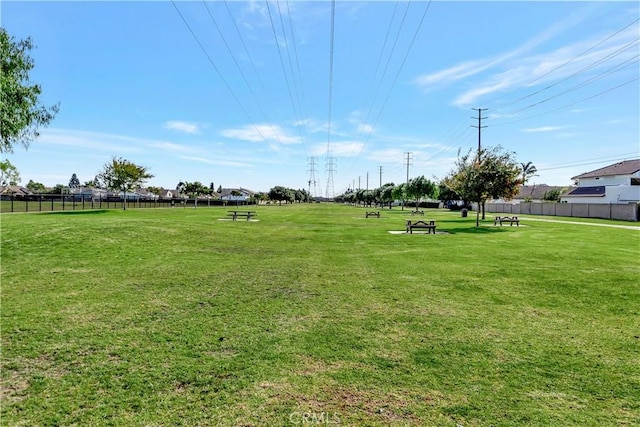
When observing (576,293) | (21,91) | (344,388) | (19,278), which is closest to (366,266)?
(576,293)

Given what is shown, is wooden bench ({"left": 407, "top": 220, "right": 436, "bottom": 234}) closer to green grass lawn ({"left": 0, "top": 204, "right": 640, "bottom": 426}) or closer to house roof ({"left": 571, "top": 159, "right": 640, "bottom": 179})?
green grass lawn ({"left": 0, "top": 204, "right": 640, "bottom": 426})

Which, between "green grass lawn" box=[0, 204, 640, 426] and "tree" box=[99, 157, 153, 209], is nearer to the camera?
"green grass lawn" box=[0, 204, 640, 426]

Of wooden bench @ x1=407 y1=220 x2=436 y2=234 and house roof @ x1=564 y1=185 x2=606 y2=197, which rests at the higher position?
house roof @ x1=564 y1=185 x2=606 y2=197

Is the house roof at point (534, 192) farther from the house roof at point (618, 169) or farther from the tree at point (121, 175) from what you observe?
the tree at point (121, 175)

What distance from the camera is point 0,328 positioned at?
5480 millimetres

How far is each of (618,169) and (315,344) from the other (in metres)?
74.9

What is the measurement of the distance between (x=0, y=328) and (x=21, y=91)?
9470mm

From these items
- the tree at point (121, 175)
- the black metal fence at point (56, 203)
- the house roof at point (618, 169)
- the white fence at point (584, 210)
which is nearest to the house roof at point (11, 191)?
the black metal fence at point (56, 203)

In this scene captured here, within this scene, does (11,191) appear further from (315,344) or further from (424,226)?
(315,344)

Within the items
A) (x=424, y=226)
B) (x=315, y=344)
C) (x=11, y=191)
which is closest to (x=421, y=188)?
(x=424, y=226)

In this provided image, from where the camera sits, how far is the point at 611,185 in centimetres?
6053

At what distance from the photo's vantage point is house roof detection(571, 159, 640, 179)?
189 ft

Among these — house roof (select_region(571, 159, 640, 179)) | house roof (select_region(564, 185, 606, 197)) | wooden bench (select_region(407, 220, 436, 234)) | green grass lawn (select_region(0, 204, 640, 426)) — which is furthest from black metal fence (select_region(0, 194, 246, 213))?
house roof (select_region(571, 159, 640, 179))

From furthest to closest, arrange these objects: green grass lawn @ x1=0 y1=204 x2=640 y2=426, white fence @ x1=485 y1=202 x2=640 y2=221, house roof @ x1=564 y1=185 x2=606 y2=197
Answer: house roof @ x1=564 y1=185 x2=606 y2=197, white fence @ x1=485 y1=202 x2=640 y2=221, green grass lawn @ x1=0 y1=204 x2=640 y2=426
